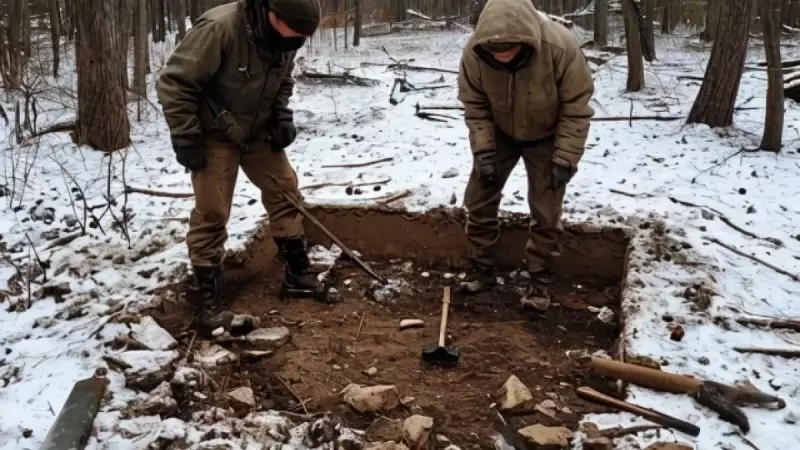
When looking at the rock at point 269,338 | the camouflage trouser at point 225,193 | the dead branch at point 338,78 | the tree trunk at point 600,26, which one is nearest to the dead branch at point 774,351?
the rock at point 269,338

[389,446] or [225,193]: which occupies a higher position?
[225,193]

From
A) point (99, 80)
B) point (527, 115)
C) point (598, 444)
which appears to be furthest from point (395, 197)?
point (99, 80)

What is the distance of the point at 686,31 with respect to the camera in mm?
20609

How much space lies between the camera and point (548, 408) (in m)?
3.24

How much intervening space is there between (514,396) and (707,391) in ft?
2.90

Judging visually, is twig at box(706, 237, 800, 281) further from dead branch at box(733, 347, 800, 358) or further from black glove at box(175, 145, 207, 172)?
black glove at box(175, 145, 207, 172)

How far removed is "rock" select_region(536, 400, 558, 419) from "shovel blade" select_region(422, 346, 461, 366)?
0.63 metres

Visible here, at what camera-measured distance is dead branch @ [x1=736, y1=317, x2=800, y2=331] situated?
3691mm

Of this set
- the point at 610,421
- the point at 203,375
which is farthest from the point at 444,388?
the point at 203,375

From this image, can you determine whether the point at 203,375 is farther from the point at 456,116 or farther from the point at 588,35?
the point at 588,35

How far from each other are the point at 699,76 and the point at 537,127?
7.77 m

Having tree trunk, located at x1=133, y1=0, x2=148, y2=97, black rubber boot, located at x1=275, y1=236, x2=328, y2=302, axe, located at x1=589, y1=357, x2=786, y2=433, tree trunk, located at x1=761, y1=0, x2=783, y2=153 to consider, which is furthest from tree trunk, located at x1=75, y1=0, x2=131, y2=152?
tree trunk, located at x1=761, y1=0, x2=783, y2=153

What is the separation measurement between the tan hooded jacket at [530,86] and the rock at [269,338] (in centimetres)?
166

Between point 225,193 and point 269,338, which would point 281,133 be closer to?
point 225,193
